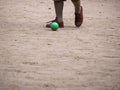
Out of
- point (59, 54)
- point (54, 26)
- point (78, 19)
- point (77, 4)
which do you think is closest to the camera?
point (59, 54)

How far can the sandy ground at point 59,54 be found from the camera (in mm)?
3307

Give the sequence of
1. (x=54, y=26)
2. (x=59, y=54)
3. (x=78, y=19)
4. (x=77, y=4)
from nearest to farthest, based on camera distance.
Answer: (x=59, y=54), (x=54, y=26), (x=77, y=4), (x=78, y=19)

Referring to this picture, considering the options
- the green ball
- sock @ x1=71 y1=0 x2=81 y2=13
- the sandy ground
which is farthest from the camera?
sock @ x1=71 y1=0 x2=81 y2=13

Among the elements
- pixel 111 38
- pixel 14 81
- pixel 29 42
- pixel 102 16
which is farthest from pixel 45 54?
pixel 102 16

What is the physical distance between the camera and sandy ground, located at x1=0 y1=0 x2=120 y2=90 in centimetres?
331

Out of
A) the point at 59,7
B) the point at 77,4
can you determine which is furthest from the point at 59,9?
the point at 77,4

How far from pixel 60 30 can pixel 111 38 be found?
102 centimetres

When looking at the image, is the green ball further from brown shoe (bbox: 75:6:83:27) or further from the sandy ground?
brown shoe (bbox: 75:6:83:27)

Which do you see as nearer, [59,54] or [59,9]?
[59,54]

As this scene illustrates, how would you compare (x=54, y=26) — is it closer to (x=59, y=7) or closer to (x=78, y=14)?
(x=59, y=7)

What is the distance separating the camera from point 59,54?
426 cm

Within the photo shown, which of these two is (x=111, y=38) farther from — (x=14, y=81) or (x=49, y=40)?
(x=14, y=81)

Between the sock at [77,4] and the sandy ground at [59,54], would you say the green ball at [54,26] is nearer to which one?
the sandy ground at [59,54]

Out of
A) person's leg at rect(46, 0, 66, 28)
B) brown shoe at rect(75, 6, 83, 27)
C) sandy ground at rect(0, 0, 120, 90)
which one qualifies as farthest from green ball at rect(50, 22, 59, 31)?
brown shoe at rect(75, 6, 83, 27)
